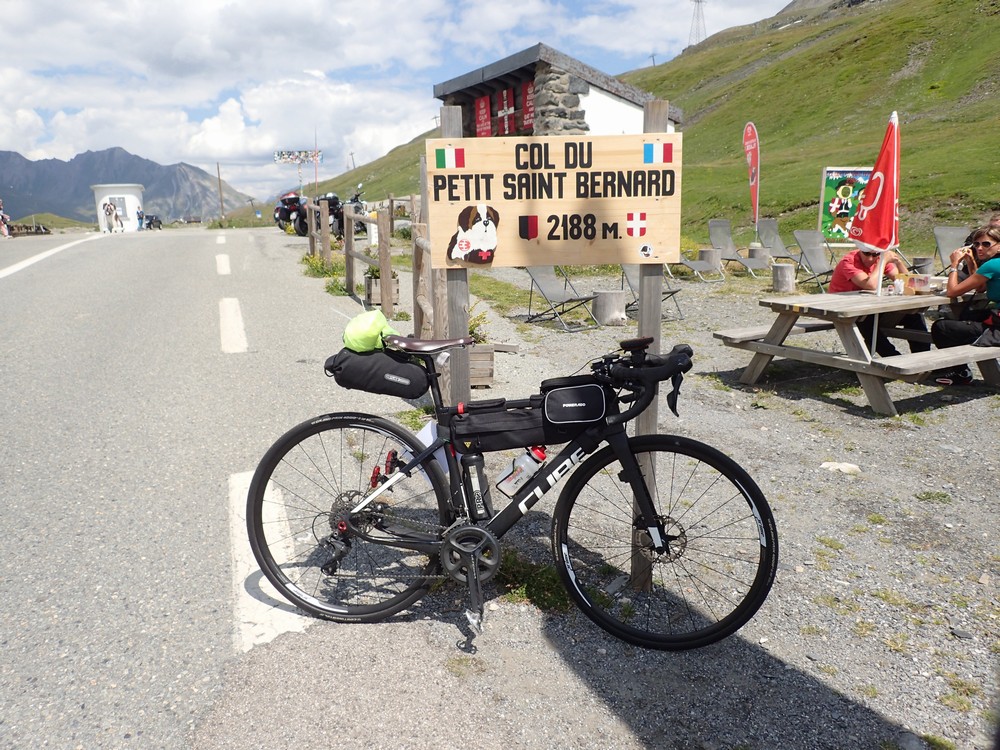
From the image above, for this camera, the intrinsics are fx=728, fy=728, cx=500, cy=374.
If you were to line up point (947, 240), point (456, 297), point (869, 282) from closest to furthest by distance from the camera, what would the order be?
1. point (456, 297)
2. point (869, 282)
3. point (947, 240)

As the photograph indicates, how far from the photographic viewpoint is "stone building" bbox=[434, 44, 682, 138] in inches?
610

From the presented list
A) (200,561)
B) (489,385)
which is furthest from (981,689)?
(489,385)

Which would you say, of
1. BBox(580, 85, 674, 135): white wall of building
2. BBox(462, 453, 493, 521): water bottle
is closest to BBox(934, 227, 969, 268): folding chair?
BBox(580, 85, 674, 135): white wall of building

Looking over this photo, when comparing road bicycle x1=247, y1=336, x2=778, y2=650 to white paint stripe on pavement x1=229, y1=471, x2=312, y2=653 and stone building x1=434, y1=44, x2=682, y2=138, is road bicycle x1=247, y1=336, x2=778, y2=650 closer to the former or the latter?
white paint stripe on pavement x1=229, y1=471, x2=312, y2=653

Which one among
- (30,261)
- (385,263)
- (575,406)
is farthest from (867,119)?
(575,406)

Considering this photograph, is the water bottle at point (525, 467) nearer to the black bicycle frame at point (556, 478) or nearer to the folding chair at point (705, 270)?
the black bicycle frame at point (556, 478)

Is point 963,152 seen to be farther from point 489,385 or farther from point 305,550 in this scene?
point 305,550

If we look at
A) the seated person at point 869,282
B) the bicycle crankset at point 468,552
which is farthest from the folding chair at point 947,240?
the bicycle crankset at point 468,552

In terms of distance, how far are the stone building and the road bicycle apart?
13.3 m

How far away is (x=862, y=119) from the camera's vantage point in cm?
A: 4403

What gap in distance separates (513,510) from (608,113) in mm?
15030

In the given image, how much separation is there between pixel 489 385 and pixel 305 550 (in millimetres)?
3369

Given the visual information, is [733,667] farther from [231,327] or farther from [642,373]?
[231,327]

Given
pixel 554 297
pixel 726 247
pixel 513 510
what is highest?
pixel 726 247
